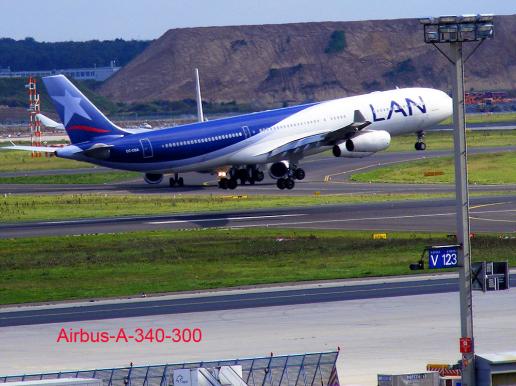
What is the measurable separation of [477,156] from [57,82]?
53.8 metres

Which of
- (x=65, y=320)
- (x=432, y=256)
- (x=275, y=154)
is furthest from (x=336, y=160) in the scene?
(x=432, y=256)

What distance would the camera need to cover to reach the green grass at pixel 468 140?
158500 mm

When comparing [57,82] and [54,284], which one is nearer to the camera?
[54,284]

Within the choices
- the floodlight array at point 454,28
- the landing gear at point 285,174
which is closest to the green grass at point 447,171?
the landing gear at point 285,174

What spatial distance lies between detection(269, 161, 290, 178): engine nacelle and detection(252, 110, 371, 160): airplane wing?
2.57ft

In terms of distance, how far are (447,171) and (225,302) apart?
7408 centimetres

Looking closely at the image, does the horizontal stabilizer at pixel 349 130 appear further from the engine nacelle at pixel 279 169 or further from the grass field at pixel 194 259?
the grass field at pixel 194 259

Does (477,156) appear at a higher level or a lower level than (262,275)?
higher

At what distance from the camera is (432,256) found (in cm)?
3834

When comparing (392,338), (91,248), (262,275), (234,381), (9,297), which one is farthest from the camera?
(91,248)

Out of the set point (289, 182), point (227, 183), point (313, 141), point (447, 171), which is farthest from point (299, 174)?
point (447, 171)

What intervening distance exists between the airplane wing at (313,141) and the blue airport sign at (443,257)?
61918 millimetres

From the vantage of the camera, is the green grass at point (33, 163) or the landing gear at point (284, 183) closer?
the landing gear at point (284, 183)

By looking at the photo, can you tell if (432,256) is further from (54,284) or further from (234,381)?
(54,284)
